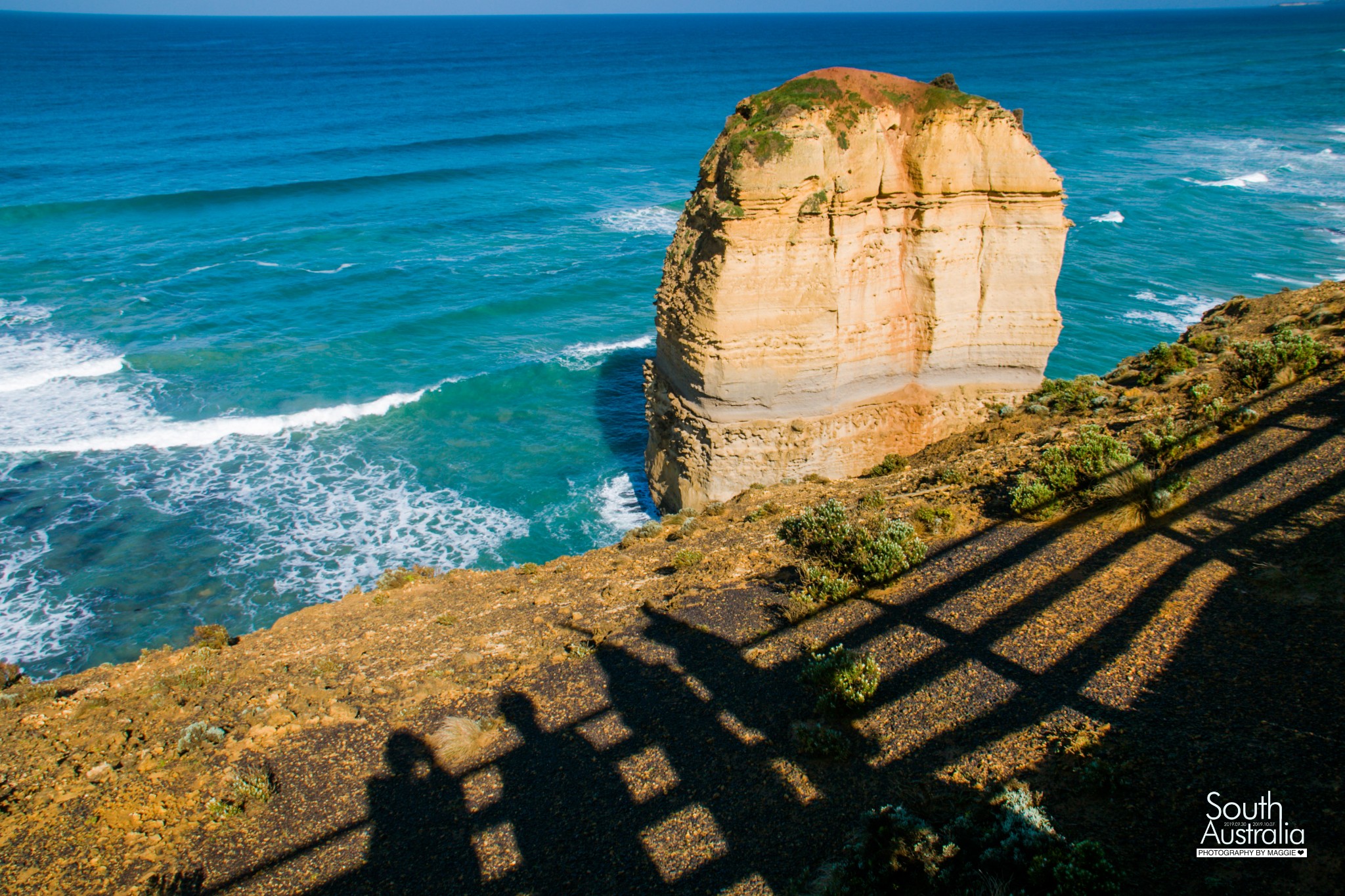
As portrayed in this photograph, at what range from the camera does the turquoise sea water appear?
715 inches

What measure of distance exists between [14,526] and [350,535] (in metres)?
8.48

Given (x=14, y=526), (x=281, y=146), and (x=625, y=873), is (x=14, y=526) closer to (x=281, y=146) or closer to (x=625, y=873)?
(x=625, y=873)

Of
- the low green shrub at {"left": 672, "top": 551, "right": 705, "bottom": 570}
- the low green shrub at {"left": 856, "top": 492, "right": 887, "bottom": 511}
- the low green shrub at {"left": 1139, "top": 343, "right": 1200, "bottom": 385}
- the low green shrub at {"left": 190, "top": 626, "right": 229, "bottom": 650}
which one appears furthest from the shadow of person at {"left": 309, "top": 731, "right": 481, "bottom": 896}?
the low green shrub at {"left": 1139, "top": 343, "right": 1200, "bottom": 385}

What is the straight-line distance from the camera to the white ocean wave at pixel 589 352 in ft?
87.2

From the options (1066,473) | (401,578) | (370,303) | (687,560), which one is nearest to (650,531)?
(687,560)

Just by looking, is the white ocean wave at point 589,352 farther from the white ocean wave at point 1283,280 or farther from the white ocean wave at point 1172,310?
the white ocean wave at point 1283,280

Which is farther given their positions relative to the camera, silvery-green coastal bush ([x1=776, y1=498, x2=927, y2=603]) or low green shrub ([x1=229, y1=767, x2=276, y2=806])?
silvery-green coastal bush ([x1=776, y1=498, x2=927, y2=603])

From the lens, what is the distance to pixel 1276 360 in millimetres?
14055

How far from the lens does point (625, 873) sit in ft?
21.0

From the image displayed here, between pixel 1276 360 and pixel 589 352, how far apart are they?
1984 centimetres

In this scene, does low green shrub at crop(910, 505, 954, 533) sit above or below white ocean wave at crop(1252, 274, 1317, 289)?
above

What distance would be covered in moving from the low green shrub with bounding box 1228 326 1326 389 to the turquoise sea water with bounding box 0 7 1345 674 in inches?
409

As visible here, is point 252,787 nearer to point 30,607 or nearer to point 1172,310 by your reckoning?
point 30,607

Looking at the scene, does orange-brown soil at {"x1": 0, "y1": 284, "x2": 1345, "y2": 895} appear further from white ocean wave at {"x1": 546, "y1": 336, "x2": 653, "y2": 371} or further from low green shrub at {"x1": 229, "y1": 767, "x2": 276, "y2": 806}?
white ocean wave at {"x1": 546, "y1": 336, "x2": 653, "y2": 371}
